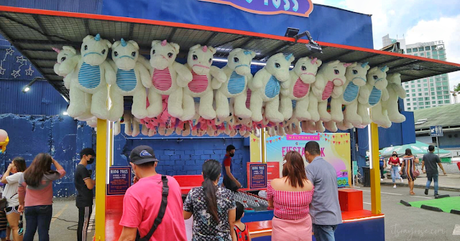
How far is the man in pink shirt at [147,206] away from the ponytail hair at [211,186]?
1.35ft

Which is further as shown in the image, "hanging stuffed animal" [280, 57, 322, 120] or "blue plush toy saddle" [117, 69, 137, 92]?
"hanging stuffed animal" [280, 57, 322, 120]

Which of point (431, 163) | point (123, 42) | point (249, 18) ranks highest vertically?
point (249, 18)

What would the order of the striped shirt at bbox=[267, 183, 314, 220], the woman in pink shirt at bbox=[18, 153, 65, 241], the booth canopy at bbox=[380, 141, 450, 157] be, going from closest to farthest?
1. the striped shirt at bbox=[267, 183, 314, 220]
2. the woman in pink shirt at bbox=[18, 153, 65, 241]
3. the booth canopy at bbox=[380, 141, 450, 157]

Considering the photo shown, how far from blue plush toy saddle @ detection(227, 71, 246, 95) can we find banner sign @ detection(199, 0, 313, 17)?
1393mm

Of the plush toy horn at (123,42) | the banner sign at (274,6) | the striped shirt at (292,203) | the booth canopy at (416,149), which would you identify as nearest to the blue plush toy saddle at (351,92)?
the banner sign at (274,6)

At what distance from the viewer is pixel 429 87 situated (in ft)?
334

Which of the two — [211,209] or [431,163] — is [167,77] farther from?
[431,163]

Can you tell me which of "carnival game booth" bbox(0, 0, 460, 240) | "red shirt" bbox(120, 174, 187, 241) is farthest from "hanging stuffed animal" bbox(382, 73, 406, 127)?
"red shirt" bbox(120, 174, 187, 241)

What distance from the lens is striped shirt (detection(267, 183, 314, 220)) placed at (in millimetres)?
3066

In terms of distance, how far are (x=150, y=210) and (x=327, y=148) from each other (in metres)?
13.2

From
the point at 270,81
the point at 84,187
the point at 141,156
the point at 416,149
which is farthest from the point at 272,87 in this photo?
the point at 416,149

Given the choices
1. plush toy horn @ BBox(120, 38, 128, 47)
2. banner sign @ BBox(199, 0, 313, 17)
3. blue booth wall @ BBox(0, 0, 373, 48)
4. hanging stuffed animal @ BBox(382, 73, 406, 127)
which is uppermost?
banner sign @ BBox(199, 0, 313, 17)

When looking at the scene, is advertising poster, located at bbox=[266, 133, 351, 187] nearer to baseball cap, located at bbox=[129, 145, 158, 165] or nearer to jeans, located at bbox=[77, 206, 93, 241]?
jeans, located at bbox=[77, 206, 93, 241]

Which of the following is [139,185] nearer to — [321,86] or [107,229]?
[107,229]
